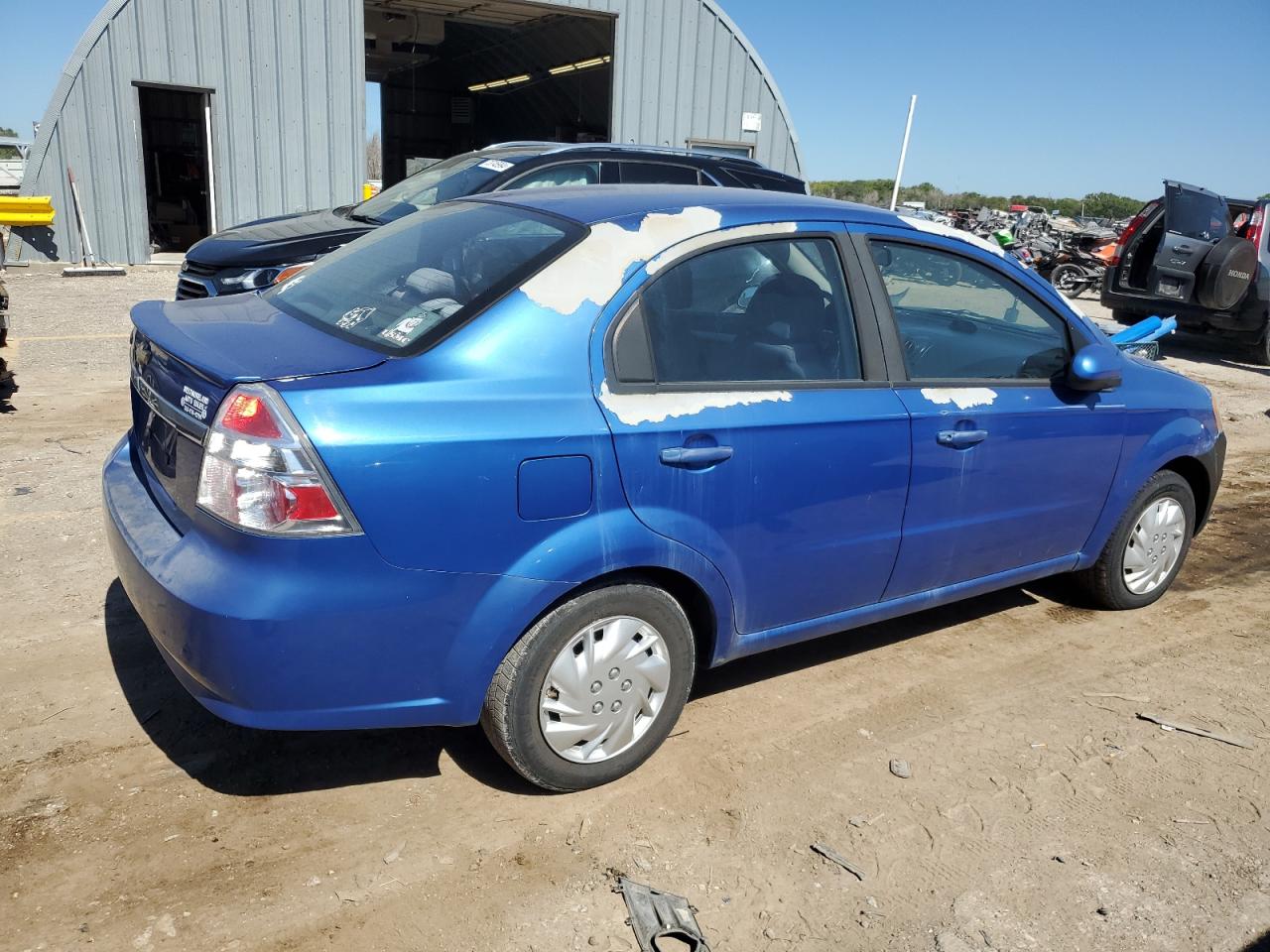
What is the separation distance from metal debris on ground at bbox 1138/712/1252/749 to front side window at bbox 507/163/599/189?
5.62 m

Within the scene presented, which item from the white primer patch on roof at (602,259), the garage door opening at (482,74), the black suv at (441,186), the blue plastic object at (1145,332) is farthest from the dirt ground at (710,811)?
the garage door opening at (482,74)

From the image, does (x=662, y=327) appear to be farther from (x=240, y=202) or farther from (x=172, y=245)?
(x=172, y=245)

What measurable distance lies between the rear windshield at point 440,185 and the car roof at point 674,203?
4456mm

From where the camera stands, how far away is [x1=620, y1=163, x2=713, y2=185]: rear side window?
8.42 metres

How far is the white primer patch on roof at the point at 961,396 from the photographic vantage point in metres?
3.52

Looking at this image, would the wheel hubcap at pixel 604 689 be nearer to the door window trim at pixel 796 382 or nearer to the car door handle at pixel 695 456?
the car door handle at pixel 695 456

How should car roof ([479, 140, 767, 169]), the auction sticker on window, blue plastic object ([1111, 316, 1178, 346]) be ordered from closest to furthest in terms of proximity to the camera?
the auction sticker on window
blue plastic object ([1111, 316, 1178, 346])
car roof ([479, 140, 767, 169])

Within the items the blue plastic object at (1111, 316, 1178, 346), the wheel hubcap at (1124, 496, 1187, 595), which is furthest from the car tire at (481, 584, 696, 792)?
the blue plastic object at (1111, 316, 1178, 346)

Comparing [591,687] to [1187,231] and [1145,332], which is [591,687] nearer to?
[1145,332]

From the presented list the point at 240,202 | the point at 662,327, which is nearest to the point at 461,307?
the point at 662,327

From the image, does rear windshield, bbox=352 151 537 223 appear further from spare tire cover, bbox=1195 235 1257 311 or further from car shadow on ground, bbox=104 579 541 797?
spare tire cover, bbox=1195 235 1257 311

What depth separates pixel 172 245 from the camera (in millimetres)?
19938

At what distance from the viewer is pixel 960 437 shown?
3551mm

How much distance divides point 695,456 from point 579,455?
38 centimetres
